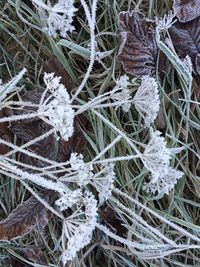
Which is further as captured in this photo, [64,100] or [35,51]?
[35,51]

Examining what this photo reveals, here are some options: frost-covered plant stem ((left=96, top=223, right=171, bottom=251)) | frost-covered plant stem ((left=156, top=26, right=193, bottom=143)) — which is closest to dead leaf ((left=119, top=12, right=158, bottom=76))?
frost-covered plant stem ((left=156, top=26, right=193, bottom=143))

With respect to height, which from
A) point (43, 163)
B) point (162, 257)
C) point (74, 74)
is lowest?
point (162, 257)

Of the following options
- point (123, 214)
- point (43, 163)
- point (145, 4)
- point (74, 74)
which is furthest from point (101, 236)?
point (145, 4)

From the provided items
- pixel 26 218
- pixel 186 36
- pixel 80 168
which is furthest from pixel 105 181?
pixel 186 36

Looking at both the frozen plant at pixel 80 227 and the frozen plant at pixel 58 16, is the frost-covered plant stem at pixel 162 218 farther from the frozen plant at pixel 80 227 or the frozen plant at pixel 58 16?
the frozen plant at pixel 58 16

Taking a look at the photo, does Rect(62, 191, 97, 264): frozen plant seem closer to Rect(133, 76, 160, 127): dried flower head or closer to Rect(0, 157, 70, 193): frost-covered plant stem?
Rect(0, 157, 70, 193): frost-covered plant stem

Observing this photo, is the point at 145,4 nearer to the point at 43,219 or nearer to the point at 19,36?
the point at 19,36

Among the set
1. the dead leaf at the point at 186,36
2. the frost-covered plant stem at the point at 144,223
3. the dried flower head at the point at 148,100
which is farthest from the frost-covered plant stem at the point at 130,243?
the dead leaf at the point at 186,36

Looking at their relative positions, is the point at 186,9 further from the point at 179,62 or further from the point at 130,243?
the point at 130,243
